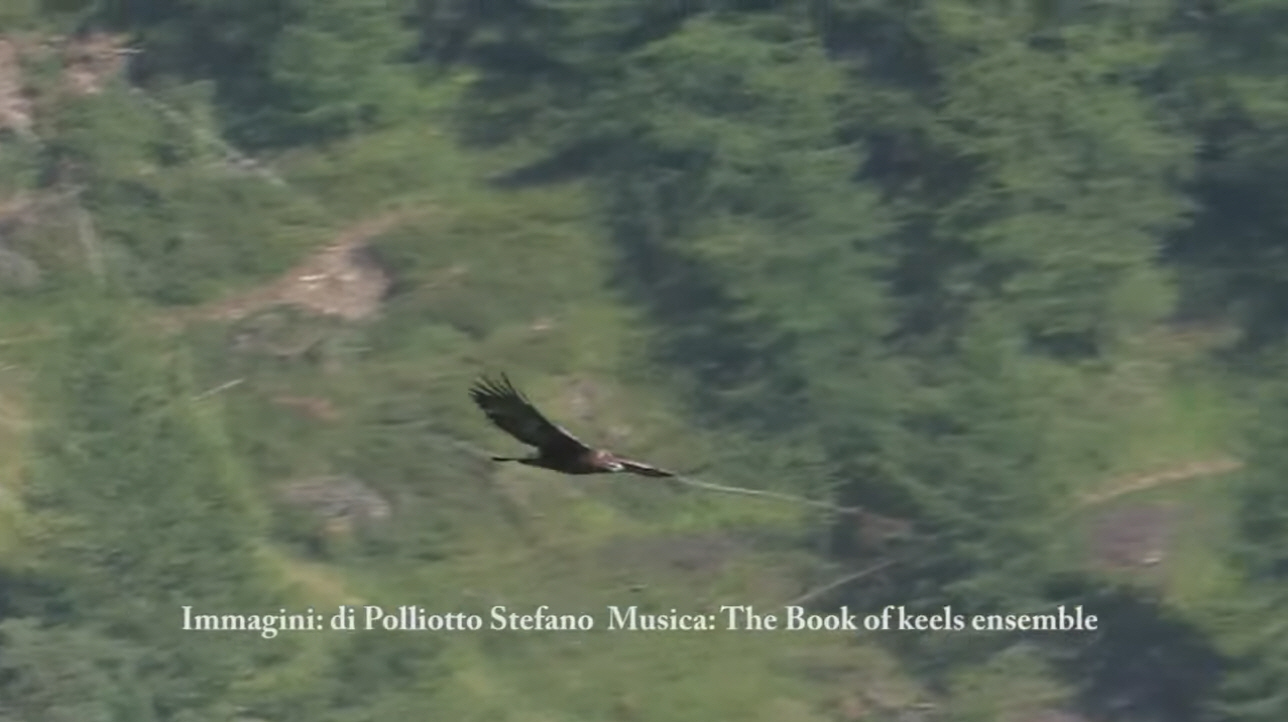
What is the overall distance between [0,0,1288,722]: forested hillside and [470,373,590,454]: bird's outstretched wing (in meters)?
12.7

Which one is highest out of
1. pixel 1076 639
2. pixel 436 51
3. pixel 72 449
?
pixel 436 51

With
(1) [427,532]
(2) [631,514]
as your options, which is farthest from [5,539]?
(2) [631,514]

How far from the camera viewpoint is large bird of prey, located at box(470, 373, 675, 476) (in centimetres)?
677

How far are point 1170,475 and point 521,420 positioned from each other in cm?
1787

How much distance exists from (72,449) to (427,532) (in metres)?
3.50

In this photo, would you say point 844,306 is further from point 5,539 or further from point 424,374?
point 5,539

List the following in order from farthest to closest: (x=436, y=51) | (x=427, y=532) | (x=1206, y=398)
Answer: (x=436, y=51)
(x=1206, y=398)
(x=427, y=532)

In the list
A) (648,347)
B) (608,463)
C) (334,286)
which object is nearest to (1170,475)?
(648,347)

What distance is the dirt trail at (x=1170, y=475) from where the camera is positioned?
23812 millimetres

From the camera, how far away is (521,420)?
6.84 metres

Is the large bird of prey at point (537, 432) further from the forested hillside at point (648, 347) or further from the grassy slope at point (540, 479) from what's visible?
the grassy slope at point (540, 479)

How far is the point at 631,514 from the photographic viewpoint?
23828mm

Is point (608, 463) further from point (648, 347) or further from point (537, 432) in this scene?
point (648, 347)

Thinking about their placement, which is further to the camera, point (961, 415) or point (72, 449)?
point (961, 415)
